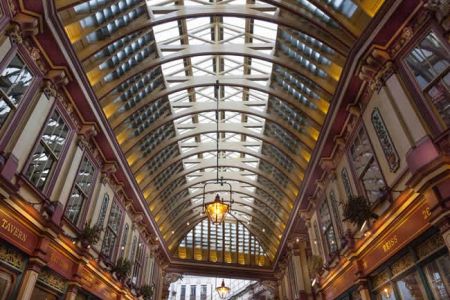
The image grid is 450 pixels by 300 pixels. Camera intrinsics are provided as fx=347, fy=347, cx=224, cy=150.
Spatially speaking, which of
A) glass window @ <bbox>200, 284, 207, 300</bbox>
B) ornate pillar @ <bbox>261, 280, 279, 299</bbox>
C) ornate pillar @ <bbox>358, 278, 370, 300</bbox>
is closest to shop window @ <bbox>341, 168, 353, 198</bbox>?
ornate pillar @ <bbox>358, 278, 370, 300</bbox>

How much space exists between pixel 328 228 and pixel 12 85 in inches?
479

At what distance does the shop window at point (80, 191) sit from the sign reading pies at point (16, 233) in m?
1.97

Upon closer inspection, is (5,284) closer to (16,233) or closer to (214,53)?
(16,233)

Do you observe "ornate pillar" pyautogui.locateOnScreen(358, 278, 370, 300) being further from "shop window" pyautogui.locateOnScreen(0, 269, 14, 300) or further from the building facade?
"shop window" pyautogui.locateOnScreen(0, 269, 14, 300)

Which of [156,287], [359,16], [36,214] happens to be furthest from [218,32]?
[156,287]

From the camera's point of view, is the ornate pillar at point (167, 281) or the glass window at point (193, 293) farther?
the glass window at point (193, 293)

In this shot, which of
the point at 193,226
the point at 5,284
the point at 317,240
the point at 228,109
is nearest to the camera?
the point at 5,284

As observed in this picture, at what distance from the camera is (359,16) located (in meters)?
9.80

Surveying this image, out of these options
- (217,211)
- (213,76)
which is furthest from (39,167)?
(213,76)

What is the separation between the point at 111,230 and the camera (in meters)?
14.5

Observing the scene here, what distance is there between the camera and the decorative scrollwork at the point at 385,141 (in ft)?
28.5

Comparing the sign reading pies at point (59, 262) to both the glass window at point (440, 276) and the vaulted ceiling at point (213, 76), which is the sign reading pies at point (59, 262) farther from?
the glass window at point (440, 276)

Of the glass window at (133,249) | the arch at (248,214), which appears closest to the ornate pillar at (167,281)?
the arch at (248,214)

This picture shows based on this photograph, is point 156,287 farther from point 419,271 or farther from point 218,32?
point 419,271
